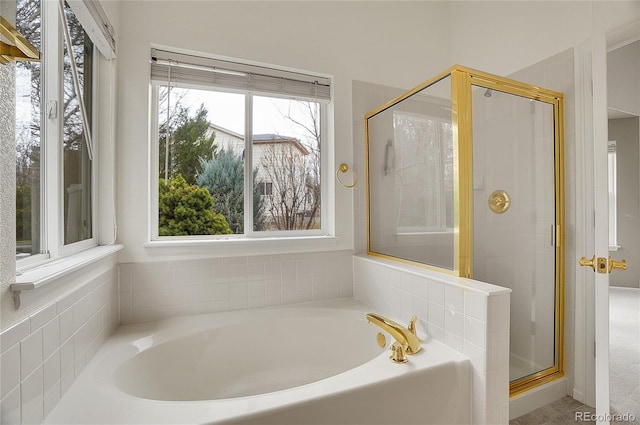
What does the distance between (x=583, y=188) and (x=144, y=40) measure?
2658 millimetres

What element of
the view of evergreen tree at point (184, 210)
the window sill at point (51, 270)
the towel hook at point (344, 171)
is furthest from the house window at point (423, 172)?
the window sill at point (51, 270)

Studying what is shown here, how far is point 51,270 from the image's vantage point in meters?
A: 0.99

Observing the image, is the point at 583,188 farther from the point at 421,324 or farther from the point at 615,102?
the point at 421,324

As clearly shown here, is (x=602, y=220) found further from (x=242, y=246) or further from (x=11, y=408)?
(x=11, y=408)

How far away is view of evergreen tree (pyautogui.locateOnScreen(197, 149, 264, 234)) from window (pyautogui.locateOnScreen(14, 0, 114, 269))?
2.17ft

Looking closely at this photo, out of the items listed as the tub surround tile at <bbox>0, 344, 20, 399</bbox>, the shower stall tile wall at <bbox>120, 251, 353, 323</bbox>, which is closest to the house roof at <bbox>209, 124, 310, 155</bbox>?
the shower stall tile wall at <bbox>120, 251, 353, 323</bbox>

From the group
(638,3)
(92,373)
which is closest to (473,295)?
(638,3)

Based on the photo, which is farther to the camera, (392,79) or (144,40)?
(392,79)

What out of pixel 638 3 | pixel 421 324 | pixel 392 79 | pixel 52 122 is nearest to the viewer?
pixel 52 122

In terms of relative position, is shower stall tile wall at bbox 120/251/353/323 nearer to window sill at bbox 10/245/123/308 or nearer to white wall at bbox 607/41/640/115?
window sill at bbox 10/245/123/308

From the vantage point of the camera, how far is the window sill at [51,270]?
786 millimetres

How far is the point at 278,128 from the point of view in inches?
89.4

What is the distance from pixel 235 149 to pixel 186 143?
307 millimetres

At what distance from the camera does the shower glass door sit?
170cm
